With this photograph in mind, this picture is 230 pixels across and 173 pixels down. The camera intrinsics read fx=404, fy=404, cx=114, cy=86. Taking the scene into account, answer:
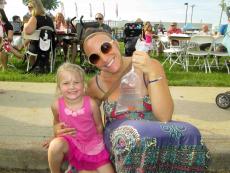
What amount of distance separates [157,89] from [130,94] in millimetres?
252

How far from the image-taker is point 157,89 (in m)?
2.37

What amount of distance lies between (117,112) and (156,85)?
1.15ft

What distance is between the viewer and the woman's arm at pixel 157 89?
2359 mm

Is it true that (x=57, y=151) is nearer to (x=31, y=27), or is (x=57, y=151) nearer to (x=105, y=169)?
(x=105, y=169)

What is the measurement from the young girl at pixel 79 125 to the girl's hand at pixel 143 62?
0.47m

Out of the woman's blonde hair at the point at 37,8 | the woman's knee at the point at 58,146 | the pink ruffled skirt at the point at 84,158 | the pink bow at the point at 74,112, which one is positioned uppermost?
the woman's blonde hair at the point at 37,8

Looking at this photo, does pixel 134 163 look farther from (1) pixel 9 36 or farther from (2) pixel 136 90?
(1) pixel 9 36

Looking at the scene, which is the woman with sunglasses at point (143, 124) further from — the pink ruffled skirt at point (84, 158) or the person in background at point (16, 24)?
the person in background at point (16, 24)

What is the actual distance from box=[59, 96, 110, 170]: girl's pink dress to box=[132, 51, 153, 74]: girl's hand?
19.0 inches

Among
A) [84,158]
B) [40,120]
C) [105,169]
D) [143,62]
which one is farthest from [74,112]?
[40,120]

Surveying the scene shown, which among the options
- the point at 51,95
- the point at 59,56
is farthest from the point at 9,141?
the point at 59,56

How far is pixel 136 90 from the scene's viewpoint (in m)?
2.55

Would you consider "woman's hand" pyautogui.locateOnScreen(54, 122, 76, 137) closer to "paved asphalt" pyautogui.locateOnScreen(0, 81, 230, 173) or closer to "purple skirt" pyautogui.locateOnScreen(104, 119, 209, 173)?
"purple skirt" pyautogui.locateOnScreen(104, 119, 209, 173)

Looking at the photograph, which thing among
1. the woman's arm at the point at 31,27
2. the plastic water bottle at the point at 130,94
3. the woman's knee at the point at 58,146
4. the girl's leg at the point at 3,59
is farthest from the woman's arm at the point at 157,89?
the girl's leg at the point at 3,59
